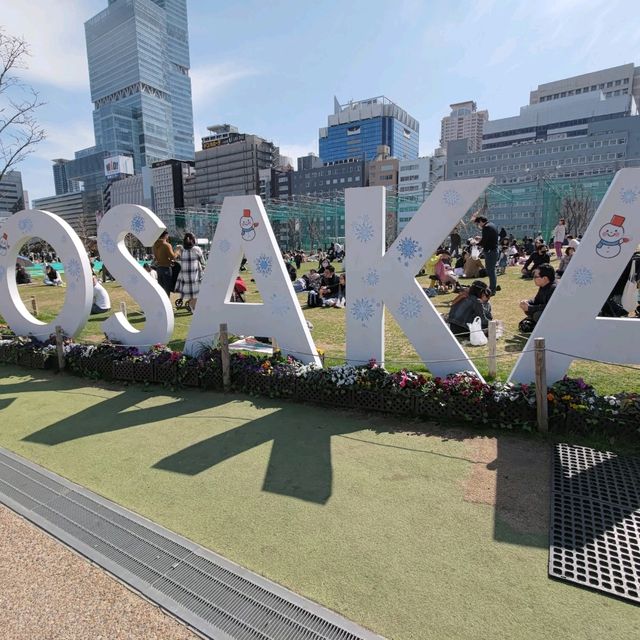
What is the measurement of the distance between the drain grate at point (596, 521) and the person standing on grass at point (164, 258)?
933 cm

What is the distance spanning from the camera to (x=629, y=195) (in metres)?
4.29

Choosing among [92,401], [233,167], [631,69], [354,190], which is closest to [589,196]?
[354,190]

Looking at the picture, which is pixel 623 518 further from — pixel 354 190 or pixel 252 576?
pixel 354 190

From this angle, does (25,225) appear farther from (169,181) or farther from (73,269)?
(169,181)

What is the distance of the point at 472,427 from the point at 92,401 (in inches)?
201

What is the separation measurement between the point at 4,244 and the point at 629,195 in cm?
973

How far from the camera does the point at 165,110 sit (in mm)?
160625

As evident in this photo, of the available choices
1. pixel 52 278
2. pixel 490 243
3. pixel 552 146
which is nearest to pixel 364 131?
pixel 552 146

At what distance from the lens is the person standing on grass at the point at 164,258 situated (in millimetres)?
10350

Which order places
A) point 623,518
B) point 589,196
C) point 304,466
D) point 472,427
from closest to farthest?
point 623,518, point 304,466, point 472,427, point 589,196

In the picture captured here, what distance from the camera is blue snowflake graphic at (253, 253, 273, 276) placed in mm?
5979

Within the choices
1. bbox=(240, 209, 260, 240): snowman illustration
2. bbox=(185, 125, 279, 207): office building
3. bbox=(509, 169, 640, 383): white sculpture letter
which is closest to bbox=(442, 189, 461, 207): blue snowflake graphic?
bbox=(509, 169, 640, 383): white sculpture letter

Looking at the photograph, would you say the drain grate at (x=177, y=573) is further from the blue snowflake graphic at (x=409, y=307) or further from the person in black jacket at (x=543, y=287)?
the person in black jacket at (x=543, y=287)

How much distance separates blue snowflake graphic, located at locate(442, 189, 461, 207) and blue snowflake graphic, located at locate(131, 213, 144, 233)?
4.49 metres
